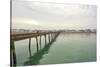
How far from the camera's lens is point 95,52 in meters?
2.28

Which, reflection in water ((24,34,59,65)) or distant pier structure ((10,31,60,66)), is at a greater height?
distant pier structure ((10,31,60,66))

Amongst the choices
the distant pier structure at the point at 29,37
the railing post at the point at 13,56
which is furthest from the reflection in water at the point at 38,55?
the railing post at the point at 13,56

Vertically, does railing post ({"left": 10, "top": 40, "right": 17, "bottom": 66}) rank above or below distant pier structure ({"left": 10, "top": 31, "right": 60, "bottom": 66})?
below

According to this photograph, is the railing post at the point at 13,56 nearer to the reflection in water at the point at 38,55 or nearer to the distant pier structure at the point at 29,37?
the distant pier structure at the point at 29,37

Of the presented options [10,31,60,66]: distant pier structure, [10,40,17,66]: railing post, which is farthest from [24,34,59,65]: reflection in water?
[10,40,17,66]: railing post

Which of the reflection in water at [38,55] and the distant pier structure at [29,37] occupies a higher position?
the distant pier structure at [29,37]

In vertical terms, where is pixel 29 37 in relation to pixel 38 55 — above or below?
above

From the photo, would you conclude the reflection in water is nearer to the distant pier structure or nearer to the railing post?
the distant pier structure

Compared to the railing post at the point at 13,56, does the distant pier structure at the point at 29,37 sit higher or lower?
higher
